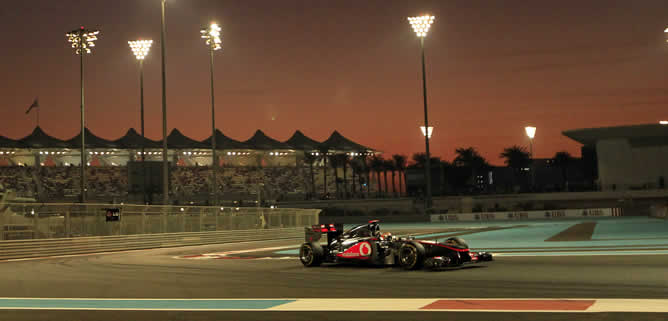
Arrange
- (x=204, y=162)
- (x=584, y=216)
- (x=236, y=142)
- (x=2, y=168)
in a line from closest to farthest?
(x=584, y=216) → (x=2, y=168) → (x=236, y=142) → (x=204, y=162)

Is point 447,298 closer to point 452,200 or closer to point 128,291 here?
point 128,291

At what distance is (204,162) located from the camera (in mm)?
150000

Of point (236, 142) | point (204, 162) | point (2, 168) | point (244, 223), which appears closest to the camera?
point (244, 223)

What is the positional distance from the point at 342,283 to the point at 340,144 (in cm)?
12347

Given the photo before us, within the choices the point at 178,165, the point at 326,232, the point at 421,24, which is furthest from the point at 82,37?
the point at 178,165

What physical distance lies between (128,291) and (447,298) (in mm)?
6284

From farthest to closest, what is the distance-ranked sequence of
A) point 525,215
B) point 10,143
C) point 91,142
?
1. point 91,142
2. point 10,143
3. point 525,215

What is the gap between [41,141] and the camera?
11781cm

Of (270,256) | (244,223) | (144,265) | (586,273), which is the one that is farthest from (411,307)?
(244,223)

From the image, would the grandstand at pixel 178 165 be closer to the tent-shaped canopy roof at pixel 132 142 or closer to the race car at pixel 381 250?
the tent-shaped canopy roof at pixel 132 142

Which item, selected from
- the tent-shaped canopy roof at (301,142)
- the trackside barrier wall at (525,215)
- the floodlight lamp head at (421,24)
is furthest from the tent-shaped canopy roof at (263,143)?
the floodlight lamp head at (421,24)

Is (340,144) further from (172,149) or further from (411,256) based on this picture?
(411,256)

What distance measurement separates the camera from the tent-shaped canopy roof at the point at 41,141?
11650cm

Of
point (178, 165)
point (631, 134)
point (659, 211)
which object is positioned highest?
point (178, 165)
